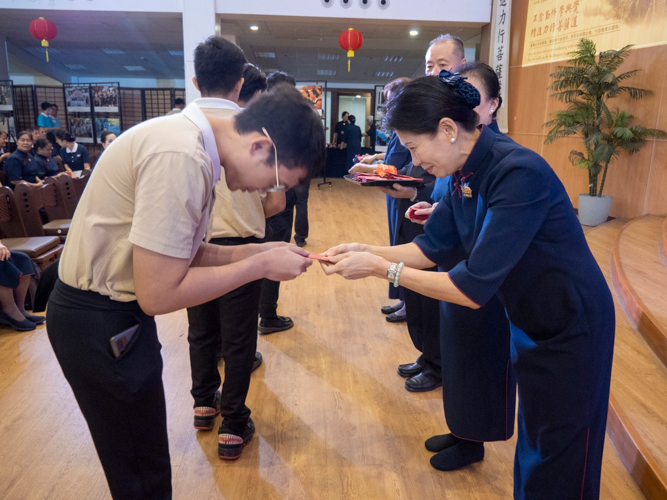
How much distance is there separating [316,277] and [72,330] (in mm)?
3042

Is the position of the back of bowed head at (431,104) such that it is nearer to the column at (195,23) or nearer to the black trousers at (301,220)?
the black trousers at (301,220)

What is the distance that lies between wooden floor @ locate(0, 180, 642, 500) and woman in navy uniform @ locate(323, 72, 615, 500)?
22.4 inches

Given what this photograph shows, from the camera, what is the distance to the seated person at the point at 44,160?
572cm

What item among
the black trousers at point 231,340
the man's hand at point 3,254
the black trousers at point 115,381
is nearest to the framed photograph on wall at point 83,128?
the man's hand at point 3,254

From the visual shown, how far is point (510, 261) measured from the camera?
3.57 feet

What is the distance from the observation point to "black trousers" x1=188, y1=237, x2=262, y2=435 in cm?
176

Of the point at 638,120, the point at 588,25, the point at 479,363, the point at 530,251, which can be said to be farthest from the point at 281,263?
the point at 588,25

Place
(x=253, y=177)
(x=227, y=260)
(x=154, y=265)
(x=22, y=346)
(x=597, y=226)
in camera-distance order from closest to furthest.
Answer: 1. (x=154, y=265)
2. (x=253, y=177)
3. (x=227, y=260)
4. (x=22, y=346)
5. (x=597, y=226)

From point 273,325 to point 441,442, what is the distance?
137cm

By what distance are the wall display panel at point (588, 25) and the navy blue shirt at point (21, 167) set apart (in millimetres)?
6389

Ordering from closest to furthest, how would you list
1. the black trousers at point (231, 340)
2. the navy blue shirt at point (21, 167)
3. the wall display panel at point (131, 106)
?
the black trousers at point (231, 340) < the navy blue shirt at point (21, 167) < the wall display panel at point (131, 106)

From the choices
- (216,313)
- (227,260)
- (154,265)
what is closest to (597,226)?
(216,313)

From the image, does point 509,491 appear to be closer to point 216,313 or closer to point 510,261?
point 510,261

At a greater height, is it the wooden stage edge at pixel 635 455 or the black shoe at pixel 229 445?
the wooden stage edge at pixel 635 455
